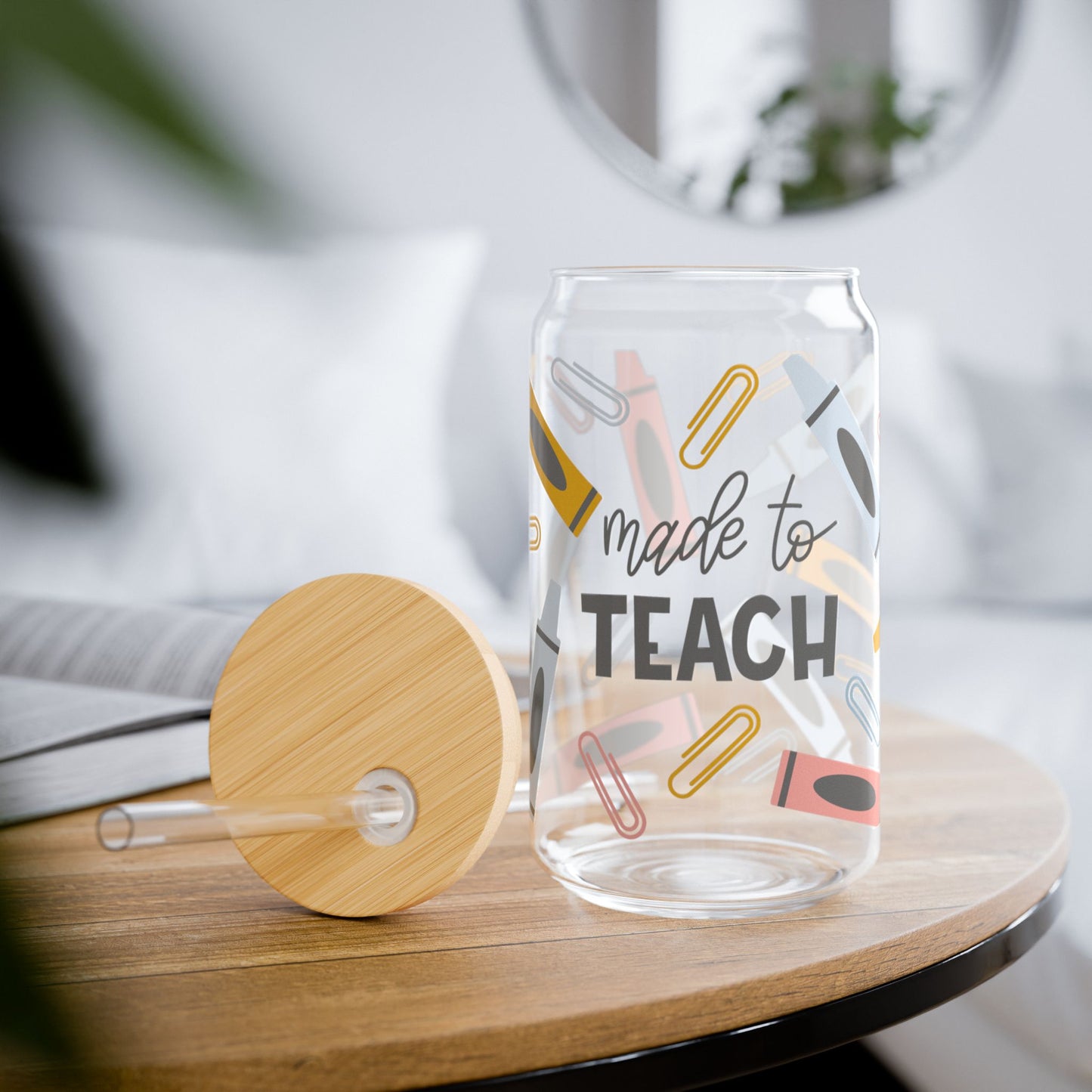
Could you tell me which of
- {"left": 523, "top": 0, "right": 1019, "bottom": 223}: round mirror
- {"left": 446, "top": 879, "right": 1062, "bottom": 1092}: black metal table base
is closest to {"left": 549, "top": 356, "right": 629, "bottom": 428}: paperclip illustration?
{"left": 446, "top": 879, "right": 1062, "bottom": 1092}: black metal table base

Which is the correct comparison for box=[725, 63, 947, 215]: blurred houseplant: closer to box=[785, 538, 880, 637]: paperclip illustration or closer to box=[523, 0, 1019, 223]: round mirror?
box=[523, 0, 1019, 223]: round mirror

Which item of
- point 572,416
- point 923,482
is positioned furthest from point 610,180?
point 572,416

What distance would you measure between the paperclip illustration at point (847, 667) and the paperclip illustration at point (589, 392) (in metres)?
0.12

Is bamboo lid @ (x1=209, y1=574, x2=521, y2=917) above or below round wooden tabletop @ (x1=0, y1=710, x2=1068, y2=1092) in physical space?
above

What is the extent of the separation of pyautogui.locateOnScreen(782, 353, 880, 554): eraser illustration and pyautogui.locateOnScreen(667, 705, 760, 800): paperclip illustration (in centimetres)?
9

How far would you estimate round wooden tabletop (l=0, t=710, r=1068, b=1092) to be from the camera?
0.33 meters

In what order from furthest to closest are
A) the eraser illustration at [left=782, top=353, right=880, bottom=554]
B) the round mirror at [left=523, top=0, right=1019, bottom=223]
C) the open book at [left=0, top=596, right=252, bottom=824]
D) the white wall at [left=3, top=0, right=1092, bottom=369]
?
the round mirror at [left=523, top=0, right=1019, bottom=223] → the white wall at [left=3, top=0, right=1092, bottom=369] → the open book at [left=0, top=596, right=252, bottom=824] → the eraser illustration at [left=782, top=353, right=880, bottom=554]

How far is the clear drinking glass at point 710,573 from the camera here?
43cm

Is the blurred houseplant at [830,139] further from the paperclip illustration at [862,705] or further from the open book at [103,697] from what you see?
the paperclip illustration at [862,705]

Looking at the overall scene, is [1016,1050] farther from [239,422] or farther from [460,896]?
[239,422]

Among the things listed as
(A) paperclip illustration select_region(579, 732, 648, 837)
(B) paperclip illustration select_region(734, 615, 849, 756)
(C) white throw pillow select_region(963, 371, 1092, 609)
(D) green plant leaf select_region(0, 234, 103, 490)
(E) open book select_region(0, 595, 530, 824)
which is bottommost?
(C) white throw pillow select_region(963, 371, 1092, 609)

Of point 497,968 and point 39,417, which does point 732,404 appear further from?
point 39,417

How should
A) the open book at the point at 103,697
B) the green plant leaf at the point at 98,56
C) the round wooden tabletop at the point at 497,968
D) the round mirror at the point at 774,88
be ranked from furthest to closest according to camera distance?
the round mirror at the point at 774,88 < the open book at the point at 103,697 < the round wooden tabletop at the point at 497,968 < the green plant leaf at the point at 98,56

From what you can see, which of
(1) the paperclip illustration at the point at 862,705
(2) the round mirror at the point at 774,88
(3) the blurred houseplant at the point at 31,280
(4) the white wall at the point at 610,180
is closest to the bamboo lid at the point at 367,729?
(1) the paperclip illustration at the point at 862,705
